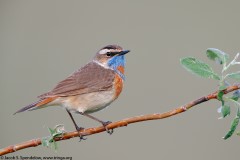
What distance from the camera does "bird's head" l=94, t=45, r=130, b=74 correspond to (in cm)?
507

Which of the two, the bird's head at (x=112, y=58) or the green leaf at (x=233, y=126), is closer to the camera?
the green leaf at (x=233, y=126)

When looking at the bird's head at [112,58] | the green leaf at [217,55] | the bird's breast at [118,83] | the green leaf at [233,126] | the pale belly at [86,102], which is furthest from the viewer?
the bird's head at [112,58]

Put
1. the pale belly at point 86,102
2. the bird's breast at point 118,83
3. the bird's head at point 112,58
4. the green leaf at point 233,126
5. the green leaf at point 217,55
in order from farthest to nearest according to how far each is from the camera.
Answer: the bird's head at point 112,58 → the bird's breast at point 118,83 → the pale belly at point 86,102 → the green leaf at point 217,55 → the green leaf at point 233,126

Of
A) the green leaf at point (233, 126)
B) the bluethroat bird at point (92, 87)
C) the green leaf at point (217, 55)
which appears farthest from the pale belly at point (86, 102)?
the green leaf at point (233, 126)

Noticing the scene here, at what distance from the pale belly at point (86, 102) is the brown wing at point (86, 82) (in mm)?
47

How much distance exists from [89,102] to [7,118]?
248 cm

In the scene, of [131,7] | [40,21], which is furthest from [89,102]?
[131,7]

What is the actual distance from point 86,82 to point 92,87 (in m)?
0.07

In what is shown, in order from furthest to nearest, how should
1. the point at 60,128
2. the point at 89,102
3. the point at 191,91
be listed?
the point at 191,91 → the point at 89,102 → the point at 60,128

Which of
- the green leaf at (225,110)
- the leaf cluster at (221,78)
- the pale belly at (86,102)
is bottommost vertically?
the pale belly at (86,102)

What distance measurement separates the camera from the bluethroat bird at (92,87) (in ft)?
14.7

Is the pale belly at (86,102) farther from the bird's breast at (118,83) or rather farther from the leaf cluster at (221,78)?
the leaf cluster at (221,78)

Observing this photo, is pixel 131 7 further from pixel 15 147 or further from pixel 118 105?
pixel 15 147

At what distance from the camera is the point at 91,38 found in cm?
862
